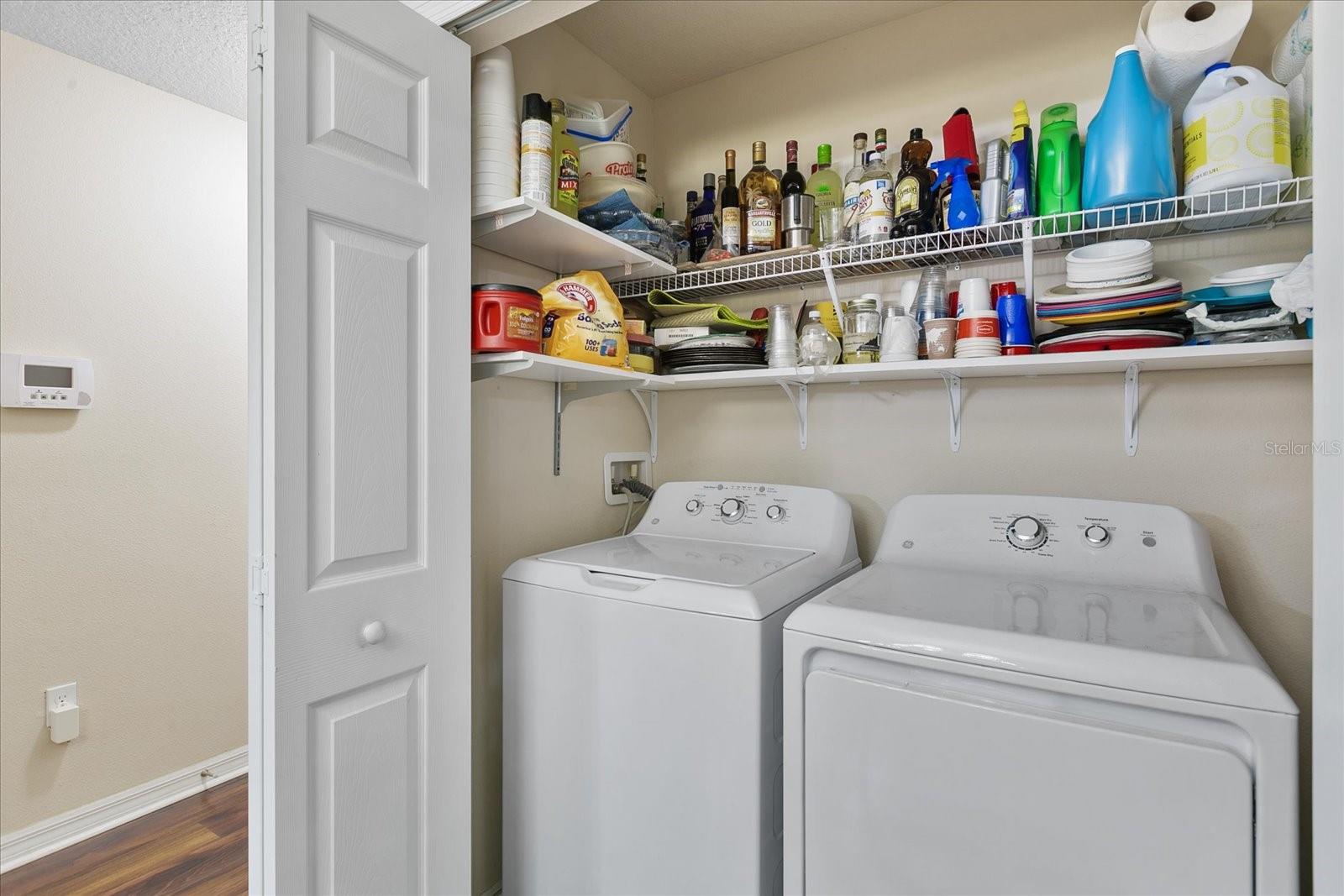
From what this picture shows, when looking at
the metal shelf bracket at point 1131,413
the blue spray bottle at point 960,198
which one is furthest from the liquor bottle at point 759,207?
the metal shelf bracket at point 1131,413

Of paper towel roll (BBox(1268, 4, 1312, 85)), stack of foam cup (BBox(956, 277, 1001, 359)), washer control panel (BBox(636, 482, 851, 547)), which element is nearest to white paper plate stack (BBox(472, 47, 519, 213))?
washer control panel (BBox(636, 482, 851, 547))

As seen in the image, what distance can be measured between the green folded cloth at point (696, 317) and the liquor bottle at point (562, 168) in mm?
378

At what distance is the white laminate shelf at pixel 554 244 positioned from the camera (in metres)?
1.52

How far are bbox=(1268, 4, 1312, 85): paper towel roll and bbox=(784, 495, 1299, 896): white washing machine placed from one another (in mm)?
892

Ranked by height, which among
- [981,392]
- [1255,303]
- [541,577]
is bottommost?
[541,577]

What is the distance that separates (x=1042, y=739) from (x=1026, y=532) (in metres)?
0.62

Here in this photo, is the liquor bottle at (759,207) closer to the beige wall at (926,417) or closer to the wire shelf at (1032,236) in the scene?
the wire shelf at (1032,236)

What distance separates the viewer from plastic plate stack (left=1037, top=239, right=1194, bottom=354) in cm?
138

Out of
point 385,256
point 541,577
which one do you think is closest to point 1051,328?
point 541,577

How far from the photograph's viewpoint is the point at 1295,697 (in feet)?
4.89

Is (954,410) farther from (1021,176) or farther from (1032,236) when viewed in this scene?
(1021,176)

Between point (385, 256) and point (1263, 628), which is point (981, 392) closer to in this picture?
point (1263, 628)

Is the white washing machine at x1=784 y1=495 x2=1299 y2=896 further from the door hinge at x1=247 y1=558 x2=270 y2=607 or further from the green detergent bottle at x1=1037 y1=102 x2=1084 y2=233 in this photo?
the door hinge at x1=247 y1=558 x2=270 y2=607

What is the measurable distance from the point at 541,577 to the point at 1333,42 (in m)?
1.57
